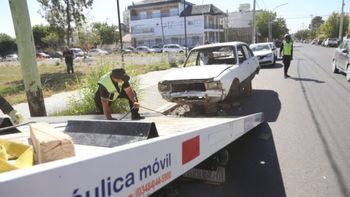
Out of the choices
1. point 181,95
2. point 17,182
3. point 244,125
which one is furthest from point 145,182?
point 181,95

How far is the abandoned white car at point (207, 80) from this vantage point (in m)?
7.99

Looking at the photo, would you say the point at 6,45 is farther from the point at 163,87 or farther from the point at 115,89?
the point at 115,89

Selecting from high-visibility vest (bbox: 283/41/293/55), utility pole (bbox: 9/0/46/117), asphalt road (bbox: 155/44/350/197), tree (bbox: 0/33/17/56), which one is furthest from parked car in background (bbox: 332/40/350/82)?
tree (bbox: 0/33/17/56)

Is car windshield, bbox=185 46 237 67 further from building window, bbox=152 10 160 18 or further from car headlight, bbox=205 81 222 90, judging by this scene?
building window, bbox=152 10 160 18

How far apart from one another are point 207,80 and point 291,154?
3188 mm

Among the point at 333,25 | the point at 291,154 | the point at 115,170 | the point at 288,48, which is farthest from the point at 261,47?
the point at 333,25

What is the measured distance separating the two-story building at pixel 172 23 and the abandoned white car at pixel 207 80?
55354mm

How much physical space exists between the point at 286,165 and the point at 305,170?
27cm

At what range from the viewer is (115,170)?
1991 mm

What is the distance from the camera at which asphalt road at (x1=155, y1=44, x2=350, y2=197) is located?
4.03m

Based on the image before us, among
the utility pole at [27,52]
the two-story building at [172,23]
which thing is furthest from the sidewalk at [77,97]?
the two-story building at [172,23]

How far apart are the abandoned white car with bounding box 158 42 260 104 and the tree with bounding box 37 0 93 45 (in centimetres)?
1571

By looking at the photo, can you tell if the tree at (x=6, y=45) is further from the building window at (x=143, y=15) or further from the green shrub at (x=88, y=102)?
the green shrub at (x=88, y=102)

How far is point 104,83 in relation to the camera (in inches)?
226
